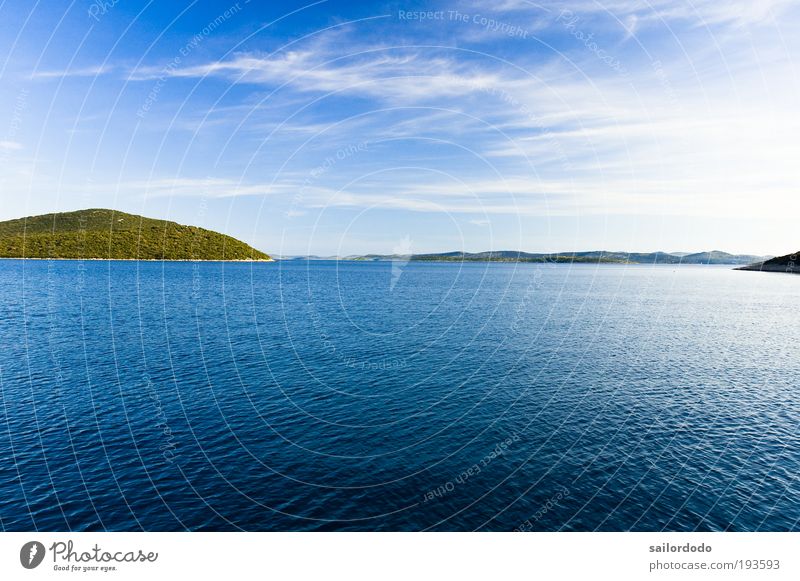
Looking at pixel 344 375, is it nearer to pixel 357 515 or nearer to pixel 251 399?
pixel 251 399

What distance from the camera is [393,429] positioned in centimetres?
4841

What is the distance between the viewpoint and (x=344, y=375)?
219 feet

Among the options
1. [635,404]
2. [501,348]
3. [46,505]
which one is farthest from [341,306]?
[46,505]

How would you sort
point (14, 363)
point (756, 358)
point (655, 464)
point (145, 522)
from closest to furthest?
1. point (145, 522)
2. point (655, 464)
3. point (14, 363)
4. point (756, 358)

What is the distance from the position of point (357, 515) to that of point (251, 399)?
2763 cm
